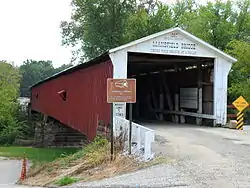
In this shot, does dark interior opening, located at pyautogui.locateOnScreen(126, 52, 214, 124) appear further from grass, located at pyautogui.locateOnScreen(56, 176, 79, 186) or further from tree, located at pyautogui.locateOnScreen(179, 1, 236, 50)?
grass, located at pyautogui.locateOnScreen(56, 176, 79, 186)

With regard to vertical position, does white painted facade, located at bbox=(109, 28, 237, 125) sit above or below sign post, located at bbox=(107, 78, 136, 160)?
above

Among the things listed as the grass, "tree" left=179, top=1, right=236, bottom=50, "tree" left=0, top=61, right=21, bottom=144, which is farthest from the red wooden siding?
"tree" left=0, top=61, right=21, bottom=144

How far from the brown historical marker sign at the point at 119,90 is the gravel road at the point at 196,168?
159 centimetres

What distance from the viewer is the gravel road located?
7375mm

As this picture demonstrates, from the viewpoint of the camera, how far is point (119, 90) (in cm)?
1038

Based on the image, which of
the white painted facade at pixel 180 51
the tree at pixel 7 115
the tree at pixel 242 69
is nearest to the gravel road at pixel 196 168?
the white painted facade at pixel 180 51

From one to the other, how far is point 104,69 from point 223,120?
565cm

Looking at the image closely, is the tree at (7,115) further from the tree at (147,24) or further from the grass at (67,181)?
the grass at (67,181)

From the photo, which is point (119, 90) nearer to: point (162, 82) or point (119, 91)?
point (119, 91)

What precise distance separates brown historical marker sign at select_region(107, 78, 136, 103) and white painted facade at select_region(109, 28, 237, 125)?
173 inches

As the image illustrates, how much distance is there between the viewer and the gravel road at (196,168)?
7.38 metres

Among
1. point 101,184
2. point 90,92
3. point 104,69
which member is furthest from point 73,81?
point 101,184

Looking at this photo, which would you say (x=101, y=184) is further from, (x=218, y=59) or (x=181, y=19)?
(x=181, y=19)

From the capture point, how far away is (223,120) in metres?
17.3
